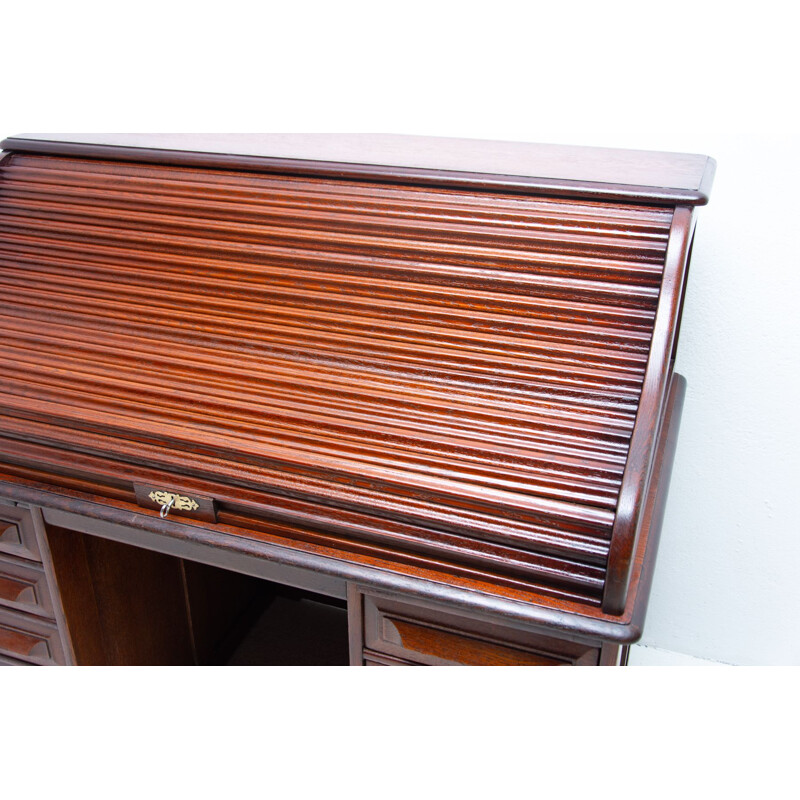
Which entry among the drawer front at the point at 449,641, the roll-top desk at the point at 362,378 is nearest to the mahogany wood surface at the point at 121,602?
the roll-top desk at the point at 362,378

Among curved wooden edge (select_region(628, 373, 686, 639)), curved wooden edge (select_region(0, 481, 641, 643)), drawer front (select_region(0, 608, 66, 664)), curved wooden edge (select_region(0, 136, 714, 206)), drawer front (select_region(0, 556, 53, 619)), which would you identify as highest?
curved wooden edge (select_region(0, 136, 714, 206))

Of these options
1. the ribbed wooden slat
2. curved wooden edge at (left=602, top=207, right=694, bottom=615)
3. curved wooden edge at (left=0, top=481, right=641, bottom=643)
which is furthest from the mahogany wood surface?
curved wooden edge at (left=602, top=207, right=694, bottom=615)

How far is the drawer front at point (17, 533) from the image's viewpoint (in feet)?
5.02

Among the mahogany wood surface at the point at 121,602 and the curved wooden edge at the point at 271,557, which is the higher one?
the curved wooden edge at the point at 271,557

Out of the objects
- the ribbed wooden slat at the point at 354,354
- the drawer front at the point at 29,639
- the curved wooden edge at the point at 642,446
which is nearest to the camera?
the curved wooden edge at the point at 642,446

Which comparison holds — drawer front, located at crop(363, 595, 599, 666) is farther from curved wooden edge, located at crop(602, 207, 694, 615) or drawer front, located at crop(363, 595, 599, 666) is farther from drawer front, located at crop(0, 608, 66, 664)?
drawer front, located at crop(0, 608, 66, 664)

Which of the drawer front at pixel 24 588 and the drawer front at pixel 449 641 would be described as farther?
the drawer front at pixel 24 588

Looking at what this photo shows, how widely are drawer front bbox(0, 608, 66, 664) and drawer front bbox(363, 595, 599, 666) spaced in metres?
0.78

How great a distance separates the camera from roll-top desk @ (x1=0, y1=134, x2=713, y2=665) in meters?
1.17

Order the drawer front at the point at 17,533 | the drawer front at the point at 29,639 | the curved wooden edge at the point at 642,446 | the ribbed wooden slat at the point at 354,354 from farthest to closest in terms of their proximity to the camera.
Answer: the drawer front at the point at 29,639
the drawer front at the point at 17,533
the ribbed wooden slat at the point at 354,354
the curved wooden edge at the point at 642,446

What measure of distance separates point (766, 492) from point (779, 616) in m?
0.37

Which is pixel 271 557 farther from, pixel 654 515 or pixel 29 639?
pixel 29 639

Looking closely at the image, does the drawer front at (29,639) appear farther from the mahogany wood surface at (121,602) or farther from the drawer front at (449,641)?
the drawer front at (449,641)

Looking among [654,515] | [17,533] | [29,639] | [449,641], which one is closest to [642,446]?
[654,515]
